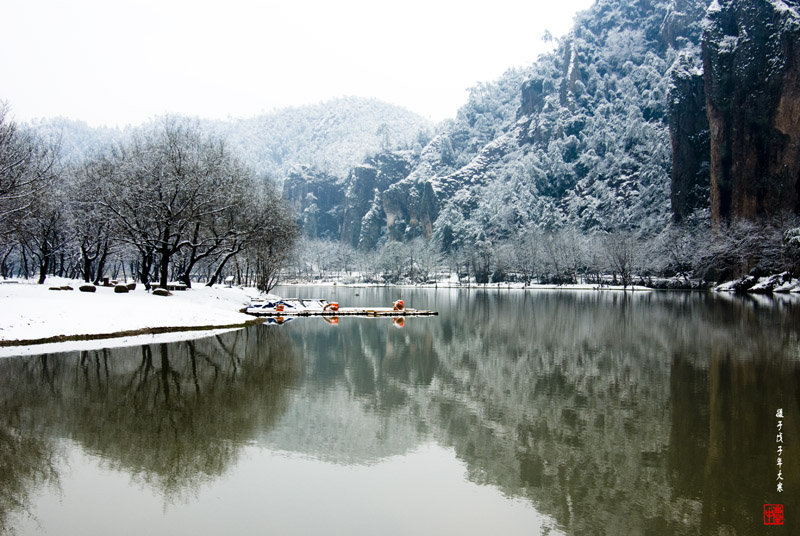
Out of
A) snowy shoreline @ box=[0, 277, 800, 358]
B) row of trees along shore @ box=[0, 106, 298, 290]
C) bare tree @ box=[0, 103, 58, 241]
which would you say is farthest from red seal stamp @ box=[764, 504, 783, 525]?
row of trees along shore @ box=[0, 106, 298, 290]

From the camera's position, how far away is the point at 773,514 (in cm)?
918

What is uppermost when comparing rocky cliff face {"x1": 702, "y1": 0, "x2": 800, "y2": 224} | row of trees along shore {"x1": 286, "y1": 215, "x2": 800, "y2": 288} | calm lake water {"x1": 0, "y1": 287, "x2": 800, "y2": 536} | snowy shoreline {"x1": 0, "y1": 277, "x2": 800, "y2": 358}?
rocky cliff face {"x1": 702, "y1": 0, "x2": 800, "y2": 224}

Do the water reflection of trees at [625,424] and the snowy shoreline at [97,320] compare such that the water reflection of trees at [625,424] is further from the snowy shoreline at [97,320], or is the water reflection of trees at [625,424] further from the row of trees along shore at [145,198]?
the row of trees along shore at [145,198]

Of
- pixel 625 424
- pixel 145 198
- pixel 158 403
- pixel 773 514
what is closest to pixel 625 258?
pixel 145 198

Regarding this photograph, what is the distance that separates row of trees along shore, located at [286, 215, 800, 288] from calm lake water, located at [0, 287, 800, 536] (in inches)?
3187

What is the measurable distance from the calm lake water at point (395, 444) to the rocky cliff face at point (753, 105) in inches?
3838

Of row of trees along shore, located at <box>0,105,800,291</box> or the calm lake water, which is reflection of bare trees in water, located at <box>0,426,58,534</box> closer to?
the calm lake water

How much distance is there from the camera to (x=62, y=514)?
8922 mm

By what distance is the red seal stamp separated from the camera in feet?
29.3

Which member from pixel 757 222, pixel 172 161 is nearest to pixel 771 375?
pixel 172 161

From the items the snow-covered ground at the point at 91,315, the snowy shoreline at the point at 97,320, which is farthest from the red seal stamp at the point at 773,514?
the snow-covered ground at the point at 91,315

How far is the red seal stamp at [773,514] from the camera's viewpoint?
8.92 m

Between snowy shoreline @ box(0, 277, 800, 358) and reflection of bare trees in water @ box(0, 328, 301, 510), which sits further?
snowy shoreline @ box(0, 277, 800, 358)

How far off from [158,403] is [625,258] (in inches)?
4726
